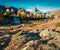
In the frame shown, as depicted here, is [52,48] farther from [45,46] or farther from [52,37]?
[52,37]

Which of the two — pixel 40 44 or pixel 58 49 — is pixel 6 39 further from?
pixel 58 49

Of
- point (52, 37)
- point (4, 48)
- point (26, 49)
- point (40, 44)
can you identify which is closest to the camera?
point (26, 49)

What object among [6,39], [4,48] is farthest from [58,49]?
[6,39]

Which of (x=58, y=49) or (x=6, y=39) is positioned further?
(x=6, y=39)

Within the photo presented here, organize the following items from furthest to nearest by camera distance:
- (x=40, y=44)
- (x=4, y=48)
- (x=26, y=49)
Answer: (x=4, y=48)
(x=40, y=44)
(x=26, y=49)

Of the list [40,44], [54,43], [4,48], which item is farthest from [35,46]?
[4,48]

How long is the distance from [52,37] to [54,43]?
3.59 meters

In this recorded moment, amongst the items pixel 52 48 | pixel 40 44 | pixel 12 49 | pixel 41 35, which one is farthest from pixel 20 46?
pixel 41 35

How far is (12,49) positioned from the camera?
76.2ft

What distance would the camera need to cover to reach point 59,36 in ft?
89.4

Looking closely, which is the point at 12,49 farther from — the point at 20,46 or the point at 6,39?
the point at 6,39

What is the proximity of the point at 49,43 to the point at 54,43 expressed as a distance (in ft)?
2.03

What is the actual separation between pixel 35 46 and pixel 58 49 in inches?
110

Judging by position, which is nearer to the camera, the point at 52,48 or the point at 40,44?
the point at 52,48
